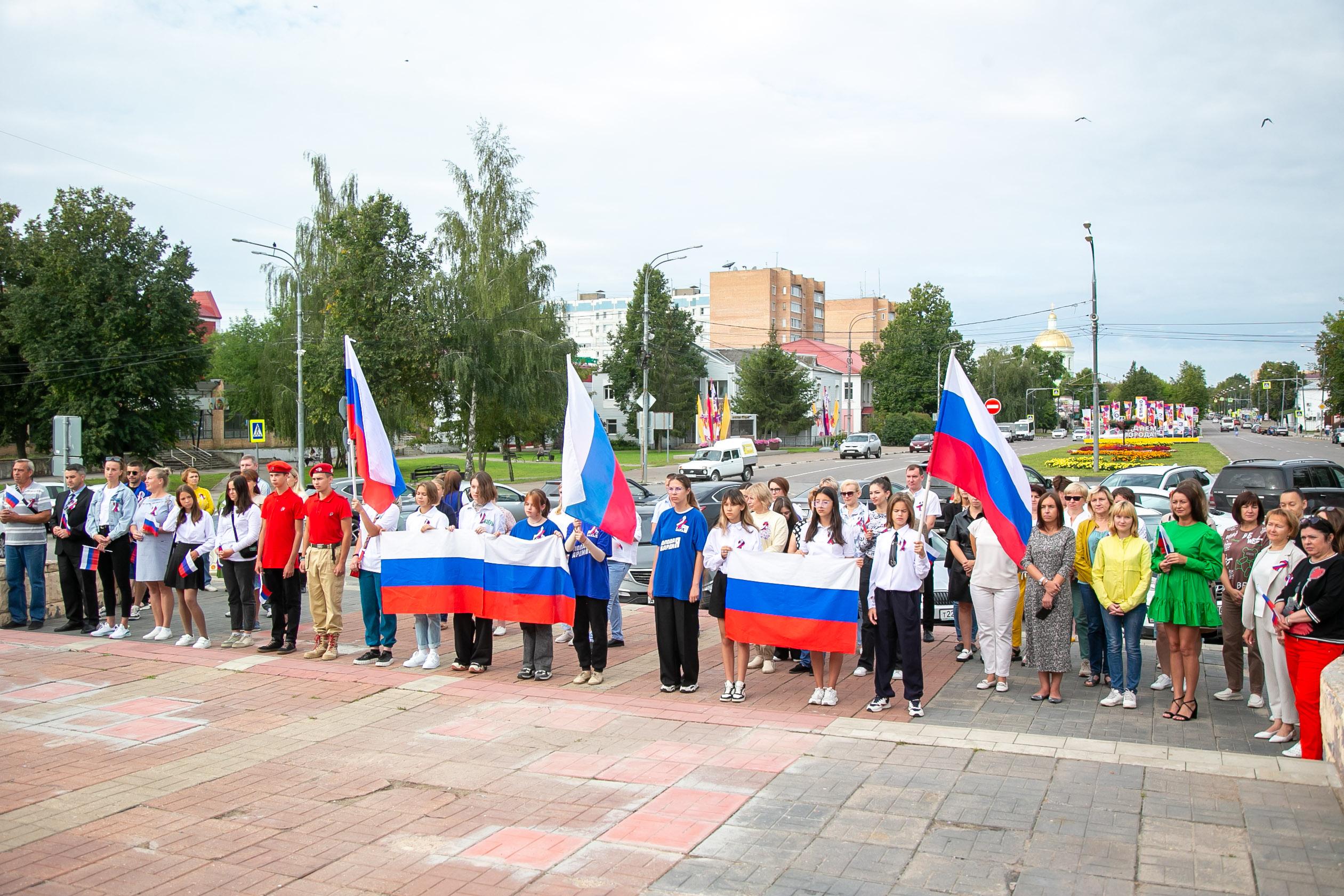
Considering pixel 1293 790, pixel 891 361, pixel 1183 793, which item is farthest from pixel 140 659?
pixel 891 361

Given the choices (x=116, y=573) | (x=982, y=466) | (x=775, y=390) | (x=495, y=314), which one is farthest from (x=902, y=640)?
(x=775, y=390)

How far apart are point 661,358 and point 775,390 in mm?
9785

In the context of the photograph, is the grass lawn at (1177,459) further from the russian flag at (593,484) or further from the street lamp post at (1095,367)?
the russian flag at (593,484)

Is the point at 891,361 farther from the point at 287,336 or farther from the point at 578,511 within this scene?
the point at 578,511

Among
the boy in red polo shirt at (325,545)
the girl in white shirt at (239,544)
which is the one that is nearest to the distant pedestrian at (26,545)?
the girl in white shirt at (239,544)

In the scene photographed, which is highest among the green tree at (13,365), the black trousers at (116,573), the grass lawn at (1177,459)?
the green tree at (13,365)

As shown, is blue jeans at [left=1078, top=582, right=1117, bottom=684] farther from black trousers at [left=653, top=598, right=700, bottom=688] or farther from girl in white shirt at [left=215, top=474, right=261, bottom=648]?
girl in white shirt at [left=215, top=474, right=261, bottom=648]

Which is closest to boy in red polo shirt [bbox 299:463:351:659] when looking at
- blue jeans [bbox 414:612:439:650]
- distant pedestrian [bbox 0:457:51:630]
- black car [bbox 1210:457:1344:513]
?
blue jeans [bbox 414:612:439:650]

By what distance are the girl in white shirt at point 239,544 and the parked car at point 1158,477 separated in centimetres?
1641

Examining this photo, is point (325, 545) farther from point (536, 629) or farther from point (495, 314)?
point (495, 314)

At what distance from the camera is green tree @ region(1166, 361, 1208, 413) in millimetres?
149337

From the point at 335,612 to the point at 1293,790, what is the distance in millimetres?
8283

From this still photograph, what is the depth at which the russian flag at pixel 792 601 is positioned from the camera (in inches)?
313

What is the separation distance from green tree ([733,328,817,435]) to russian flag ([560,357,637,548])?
235 ft
